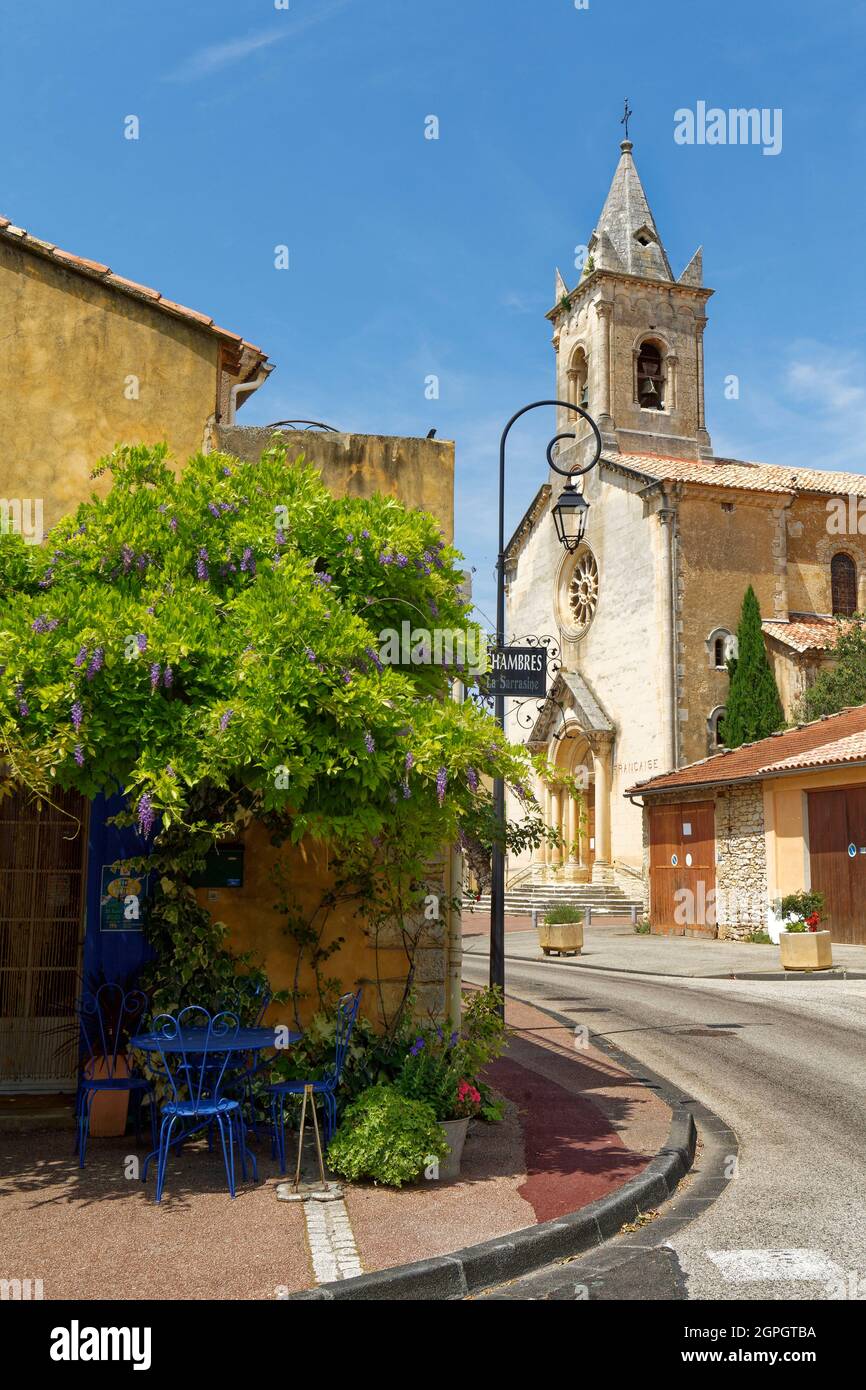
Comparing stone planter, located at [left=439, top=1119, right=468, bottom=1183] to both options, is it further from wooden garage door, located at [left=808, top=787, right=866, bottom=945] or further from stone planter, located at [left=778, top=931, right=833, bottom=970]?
wooden garage door, located at [left=808, top=787, right=866, bottom=945]

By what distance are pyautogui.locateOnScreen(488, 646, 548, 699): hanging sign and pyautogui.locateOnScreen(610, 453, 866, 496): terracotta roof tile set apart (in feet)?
81.9

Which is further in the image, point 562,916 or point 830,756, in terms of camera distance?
point 562,916

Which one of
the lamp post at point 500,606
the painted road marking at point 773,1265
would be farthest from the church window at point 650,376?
the painted road marking at point 773,1265

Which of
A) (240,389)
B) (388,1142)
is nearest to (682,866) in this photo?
(240,389)

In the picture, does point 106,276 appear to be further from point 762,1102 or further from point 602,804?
point 602,804

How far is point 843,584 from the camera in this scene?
38000 mm

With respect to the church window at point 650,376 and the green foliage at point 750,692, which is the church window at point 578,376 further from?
the green foliage at point 750,692

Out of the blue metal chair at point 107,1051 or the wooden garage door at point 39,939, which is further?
the wooden garage door at point 39,939

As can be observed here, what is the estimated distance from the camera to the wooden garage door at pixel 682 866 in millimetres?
27016

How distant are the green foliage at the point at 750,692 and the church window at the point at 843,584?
14.8 feet

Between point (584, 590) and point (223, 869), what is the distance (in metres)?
34.2

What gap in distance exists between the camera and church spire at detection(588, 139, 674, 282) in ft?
138

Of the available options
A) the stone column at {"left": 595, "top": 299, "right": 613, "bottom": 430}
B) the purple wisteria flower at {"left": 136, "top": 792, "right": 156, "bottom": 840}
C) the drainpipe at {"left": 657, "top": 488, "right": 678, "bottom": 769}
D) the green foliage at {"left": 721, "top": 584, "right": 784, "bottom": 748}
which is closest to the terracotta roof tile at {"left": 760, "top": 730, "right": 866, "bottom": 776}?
the green foliage at {"left": 721, "top": 584, "right": 784, "bottom": 748}

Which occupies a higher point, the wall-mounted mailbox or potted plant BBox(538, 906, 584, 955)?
the wall-mounted mailbox
